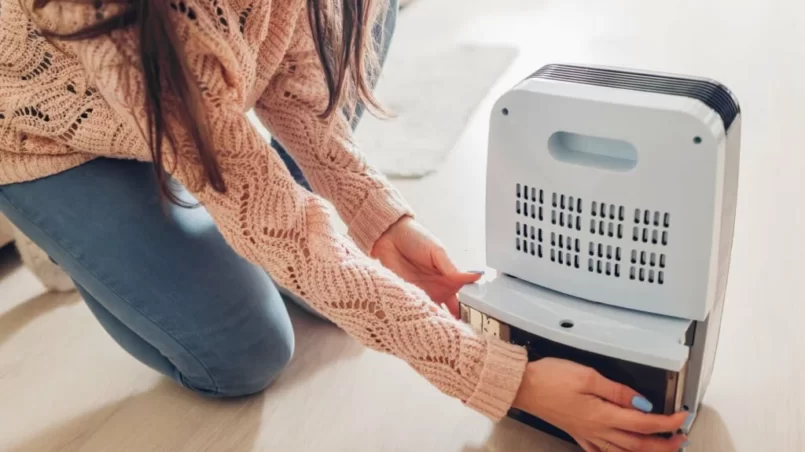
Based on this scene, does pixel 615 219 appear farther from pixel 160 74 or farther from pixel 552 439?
pixel 160 74

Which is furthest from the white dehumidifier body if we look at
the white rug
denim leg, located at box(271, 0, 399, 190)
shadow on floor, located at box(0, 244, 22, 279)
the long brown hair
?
shadow on floor, located at box(0, 244, 22, 279)

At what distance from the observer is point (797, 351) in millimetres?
880

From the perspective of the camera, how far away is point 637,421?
2.06 ft

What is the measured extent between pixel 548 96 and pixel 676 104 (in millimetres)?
108

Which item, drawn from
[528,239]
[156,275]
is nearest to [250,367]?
[156,275]

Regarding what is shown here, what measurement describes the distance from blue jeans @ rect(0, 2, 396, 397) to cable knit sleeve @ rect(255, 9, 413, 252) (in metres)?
0.14

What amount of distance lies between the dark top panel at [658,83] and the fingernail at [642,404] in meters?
0.24

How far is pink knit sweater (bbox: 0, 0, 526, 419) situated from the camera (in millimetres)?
605

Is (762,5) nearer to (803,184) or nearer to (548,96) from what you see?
(803,184)

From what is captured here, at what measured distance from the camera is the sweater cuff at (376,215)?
0.85m

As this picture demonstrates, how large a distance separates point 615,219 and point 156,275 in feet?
1.61

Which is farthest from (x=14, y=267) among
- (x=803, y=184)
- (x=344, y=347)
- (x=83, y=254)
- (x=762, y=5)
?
(x=762, y=5)

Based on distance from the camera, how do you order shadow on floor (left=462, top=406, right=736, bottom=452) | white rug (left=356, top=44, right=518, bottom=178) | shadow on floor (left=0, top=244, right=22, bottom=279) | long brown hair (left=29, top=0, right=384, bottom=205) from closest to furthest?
long brown hair (left=29, top=0, right=384, bottom=205)
shadow on floor (left=462, top=406, right=736, bottom=452)
shadow on floor (left=0, top=244, right=22, bottom=279)
white rug (left=356, top=44, right=518, bottom=178)

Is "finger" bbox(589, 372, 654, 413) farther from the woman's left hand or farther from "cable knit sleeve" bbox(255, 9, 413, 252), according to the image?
"cable knit sleeve" bbox(255, 9, 413, 252)
